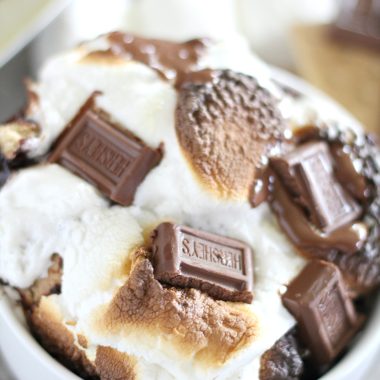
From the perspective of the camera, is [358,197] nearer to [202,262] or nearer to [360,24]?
[202,262]

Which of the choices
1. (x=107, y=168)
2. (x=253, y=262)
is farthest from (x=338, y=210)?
(x=107, y=168)

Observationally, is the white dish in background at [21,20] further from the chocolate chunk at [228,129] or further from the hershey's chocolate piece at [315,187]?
the hershey's chocolate piece at [315,187]

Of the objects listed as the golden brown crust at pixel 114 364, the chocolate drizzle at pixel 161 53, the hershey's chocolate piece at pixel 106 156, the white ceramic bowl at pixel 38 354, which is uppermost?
the chocolate drizzle at pixel 161 53

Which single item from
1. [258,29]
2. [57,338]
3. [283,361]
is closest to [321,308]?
[283,361]

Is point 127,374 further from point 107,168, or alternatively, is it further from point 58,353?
point 107,168

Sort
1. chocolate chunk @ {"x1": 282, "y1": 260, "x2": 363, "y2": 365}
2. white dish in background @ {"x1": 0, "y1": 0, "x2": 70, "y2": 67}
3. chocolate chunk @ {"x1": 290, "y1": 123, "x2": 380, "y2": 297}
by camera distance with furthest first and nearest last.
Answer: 1. white dish in background @ {"x1": 0, "y1": 0, "x2": 70, "y2": 67}
2. chocolate chunk @ {"x1": 290, "y1": 123, "x2": 380, "y2": 297}
3. chocolate chunk @ {"x1": 282, "y1": 260, "x2": 363, "y2": 365}

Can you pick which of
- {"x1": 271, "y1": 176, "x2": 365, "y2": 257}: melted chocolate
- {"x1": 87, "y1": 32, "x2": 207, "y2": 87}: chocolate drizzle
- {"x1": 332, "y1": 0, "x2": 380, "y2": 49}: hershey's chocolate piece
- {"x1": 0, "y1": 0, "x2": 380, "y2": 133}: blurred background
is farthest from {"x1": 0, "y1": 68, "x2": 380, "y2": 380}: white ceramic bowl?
{"x1": 332, "y1": 0, "x2": 380, "y2": 49}: hershey's chocolate piece

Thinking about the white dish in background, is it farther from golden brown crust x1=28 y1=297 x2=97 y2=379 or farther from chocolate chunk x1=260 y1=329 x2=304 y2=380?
chocolate chunk x1=260 y1=329 x2=304 y2=380

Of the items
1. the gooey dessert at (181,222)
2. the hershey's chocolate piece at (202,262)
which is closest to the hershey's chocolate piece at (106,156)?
the gooey dessert at (181,222)
